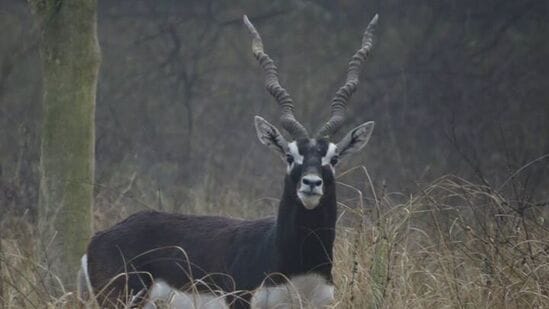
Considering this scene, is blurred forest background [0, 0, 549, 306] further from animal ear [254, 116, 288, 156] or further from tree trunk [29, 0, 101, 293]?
animal ear [254, 116, 288, 156]

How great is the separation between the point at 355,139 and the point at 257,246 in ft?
3.44

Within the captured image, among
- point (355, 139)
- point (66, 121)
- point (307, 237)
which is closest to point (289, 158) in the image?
point (307, 237)

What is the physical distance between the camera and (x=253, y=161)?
680 inches

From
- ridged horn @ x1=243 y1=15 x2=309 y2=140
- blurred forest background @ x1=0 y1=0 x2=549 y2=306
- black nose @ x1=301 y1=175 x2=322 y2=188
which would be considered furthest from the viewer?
blurred forest background @ x1=0 y1=0 x2=549 y2=306

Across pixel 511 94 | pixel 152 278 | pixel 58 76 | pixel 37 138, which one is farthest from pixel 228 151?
pixel 152 278

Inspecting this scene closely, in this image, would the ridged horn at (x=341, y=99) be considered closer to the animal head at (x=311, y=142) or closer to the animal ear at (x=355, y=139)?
the animal head at (x=311, y=142)

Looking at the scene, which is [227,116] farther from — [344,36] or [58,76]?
[58,76]

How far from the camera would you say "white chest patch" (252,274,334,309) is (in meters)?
7.25

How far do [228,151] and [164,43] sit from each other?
83.7 inches

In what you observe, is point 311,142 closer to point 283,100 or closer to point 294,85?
point 283,100

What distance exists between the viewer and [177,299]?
7.90m

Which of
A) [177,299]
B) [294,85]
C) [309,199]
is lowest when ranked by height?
[177,299]

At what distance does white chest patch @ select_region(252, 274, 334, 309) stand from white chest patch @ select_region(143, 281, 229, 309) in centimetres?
28

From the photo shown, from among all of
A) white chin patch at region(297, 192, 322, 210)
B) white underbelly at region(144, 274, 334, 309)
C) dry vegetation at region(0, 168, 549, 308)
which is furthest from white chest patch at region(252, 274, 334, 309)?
white chin patch at region(297, 192, 322, 210)
